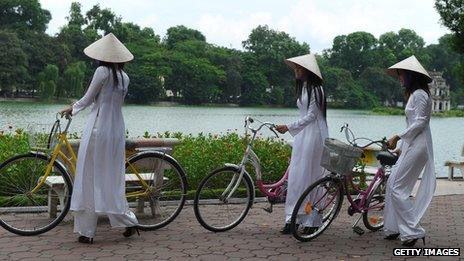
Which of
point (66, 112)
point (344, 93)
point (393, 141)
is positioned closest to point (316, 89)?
point (393, 141)

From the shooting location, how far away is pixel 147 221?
21.1 feet

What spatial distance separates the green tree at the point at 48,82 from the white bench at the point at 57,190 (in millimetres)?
52598

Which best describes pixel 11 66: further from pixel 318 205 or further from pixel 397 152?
pixel 397 152

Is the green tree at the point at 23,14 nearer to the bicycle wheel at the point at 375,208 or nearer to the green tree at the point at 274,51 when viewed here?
the green tree at the point at 274,51

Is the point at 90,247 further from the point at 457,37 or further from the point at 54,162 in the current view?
the point at 457,37

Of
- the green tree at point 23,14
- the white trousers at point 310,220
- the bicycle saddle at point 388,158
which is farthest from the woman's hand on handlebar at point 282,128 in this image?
the green tree at point 23,14

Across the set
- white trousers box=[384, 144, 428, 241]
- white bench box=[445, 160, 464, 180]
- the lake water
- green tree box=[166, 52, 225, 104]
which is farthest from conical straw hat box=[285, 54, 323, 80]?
green tree box=[166, 52, 225, 104]

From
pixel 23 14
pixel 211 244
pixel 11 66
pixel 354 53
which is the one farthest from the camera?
pixel 354 53

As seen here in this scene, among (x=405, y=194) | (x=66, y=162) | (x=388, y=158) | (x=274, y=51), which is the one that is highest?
(x=274, y=51)

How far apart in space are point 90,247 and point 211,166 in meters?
3.73

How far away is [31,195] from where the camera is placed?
6.18 m

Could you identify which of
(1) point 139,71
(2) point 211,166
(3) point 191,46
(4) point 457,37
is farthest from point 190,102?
(2) point 211,166

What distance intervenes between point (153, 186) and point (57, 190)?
97 centimetres

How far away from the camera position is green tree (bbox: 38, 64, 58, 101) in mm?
56938
